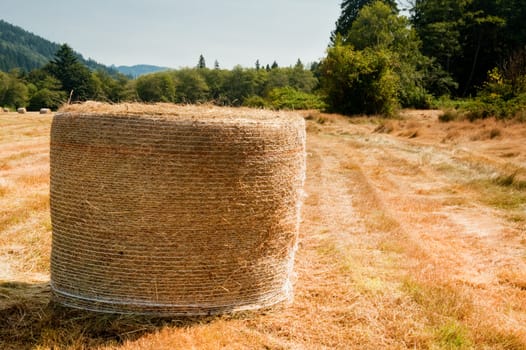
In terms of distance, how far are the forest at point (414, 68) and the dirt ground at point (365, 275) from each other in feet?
46.1

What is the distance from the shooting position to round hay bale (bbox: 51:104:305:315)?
3836mm

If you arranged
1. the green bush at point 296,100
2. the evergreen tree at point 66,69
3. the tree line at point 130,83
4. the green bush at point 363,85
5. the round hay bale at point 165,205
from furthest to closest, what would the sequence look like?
the evergreen tree at point 66,69
the tree line at point 130,83
the green bush at point 296,100
the green bush at point 363,85
the round hay bale at point 165,205

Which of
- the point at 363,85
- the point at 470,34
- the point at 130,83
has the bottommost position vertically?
the point at 363,85

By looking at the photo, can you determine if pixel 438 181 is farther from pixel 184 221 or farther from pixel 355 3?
pixel 355 3

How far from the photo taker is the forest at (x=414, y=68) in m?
28.4

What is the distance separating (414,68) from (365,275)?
40.4 metres

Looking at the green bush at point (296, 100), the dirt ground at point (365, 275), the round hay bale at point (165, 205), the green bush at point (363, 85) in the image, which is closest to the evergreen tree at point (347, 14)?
the green bush at point (296, 100)

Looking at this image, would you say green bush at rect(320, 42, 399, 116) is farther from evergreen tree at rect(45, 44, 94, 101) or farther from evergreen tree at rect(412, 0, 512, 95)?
evergreen tree at rect(45, 44, 94, 101)

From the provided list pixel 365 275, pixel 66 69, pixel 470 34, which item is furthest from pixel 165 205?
pixel 66 69

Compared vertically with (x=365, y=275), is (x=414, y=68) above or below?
above

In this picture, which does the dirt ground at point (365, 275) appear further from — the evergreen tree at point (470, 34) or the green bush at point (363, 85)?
the evergreen tree at point (470, 34)

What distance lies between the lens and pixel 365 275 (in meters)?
5.29

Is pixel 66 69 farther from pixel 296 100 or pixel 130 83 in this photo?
pixel 296 100

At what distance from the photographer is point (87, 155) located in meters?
3.92
